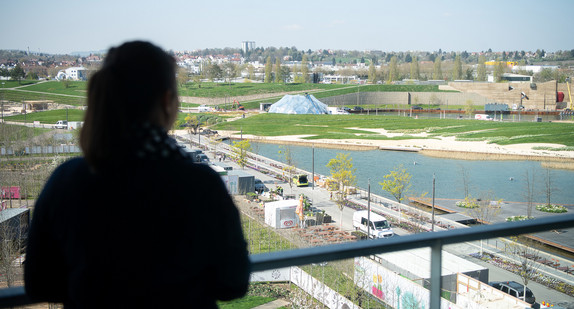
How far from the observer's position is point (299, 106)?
124ft

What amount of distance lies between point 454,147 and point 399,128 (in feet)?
21.4

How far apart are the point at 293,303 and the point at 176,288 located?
1.94 feet

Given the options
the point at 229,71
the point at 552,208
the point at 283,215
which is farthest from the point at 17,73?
the point at 552,208

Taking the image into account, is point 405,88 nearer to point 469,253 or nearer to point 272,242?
point 272,242

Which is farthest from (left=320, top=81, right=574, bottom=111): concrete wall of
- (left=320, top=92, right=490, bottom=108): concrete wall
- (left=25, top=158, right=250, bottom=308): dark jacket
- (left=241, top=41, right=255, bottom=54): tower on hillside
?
(left=241, top=41, right=255, bottom=54): tower on hillside

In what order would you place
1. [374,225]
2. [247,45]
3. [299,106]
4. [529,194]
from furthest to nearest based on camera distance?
[247,45]
[299,106]
[529,194]
[374,225]

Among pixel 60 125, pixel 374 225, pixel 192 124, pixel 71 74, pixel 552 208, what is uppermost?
pixel 71 74

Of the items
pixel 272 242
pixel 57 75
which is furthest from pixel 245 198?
pixel 57 75

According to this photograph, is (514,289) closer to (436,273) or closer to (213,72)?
(436,273)

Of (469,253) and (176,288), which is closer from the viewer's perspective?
(176,288)

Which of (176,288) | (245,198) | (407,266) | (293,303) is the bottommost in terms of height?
(245,198)

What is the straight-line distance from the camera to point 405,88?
45.7 metres

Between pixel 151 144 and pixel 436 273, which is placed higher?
pixel 151 144

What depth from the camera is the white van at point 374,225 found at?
9.84 metres
